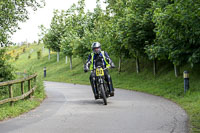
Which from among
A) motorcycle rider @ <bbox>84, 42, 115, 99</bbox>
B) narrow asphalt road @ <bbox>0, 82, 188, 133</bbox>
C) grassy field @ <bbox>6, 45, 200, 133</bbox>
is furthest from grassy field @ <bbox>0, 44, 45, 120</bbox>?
motorcycle rider @ <bbox>84, 42, 115, 99</bbox>

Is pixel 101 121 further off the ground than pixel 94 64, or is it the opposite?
pixel 94 64

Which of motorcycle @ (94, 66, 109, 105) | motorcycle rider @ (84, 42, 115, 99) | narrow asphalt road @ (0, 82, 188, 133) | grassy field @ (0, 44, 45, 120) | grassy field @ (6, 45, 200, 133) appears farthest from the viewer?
motorcycle rider @ (84, 42, 115, 99)

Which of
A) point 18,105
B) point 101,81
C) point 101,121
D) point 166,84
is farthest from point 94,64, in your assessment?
point 166,84

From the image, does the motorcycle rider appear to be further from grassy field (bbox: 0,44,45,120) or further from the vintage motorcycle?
grassy field (bbox: 0,44,45,120)

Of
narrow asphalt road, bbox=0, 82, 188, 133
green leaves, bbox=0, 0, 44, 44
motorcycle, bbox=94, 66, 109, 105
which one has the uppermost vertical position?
green leaves, bbox=0, 0, 44, 44

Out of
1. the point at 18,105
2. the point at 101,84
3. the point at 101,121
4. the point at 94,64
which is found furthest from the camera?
the point at 94,64

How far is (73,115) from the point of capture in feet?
27.1

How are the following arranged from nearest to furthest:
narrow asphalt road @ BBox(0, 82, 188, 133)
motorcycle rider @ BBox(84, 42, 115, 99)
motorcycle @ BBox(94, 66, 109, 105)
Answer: narrow asphalt road @ BBox(0, 82, 188, 133), motorcycle @ BBox(94, 66, 109, 105), motorcycle rider @ BBox(84, 42, 115, 99)

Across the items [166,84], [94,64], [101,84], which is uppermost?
[94,64]

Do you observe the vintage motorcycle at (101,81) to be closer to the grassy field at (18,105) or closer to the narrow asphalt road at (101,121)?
the narrow asphalt road at (101,121)

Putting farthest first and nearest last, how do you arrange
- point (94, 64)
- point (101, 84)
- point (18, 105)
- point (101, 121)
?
point (94, 64) → point (101, 84) → point (18, 105) → point (101, 121)

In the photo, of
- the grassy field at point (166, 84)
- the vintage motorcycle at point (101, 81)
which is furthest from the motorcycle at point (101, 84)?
the grassy field at point (166, 84)

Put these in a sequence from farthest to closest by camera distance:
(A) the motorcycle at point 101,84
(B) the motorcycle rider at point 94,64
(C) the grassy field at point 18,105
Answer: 1. (B) the motorcycle rider at point 94,64
2. (A) the motorcycle at point 101,84
3. (C) the grassy field at point 18,105

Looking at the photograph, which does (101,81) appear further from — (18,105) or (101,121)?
(101,121)
